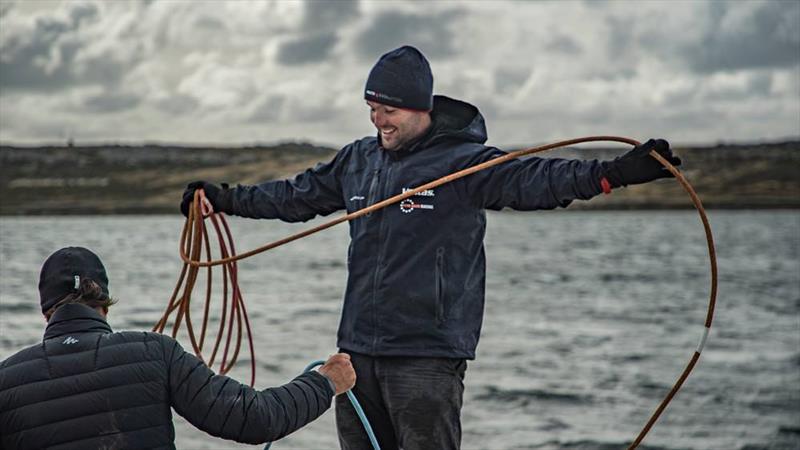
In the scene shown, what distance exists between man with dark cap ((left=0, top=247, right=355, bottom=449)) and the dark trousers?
91cm

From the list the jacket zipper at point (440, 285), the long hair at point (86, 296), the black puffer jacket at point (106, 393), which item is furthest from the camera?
the jacket zipper at point (440, 285)

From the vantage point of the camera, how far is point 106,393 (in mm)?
3451

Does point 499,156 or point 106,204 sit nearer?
point 499,156

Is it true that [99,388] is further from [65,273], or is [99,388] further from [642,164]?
[642,164]

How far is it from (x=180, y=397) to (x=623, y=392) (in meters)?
15.3

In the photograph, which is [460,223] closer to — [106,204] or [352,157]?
[352,157]

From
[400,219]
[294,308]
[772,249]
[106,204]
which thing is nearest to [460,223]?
[400,219]

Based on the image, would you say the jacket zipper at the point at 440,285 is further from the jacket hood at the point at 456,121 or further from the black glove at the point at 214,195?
the black glove at the point at 214,195

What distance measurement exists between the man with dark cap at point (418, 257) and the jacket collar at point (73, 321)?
132 cm

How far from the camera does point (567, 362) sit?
68.7ft

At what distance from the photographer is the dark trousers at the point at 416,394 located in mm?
A: 4562

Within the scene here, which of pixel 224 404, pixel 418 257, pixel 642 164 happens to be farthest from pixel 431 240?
pixel 224 404

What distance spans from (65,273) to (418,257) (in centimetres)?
145

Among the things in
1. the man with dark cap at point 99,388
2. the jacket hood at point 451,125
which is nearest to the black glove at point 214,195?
the jacket hood at point 451,125
